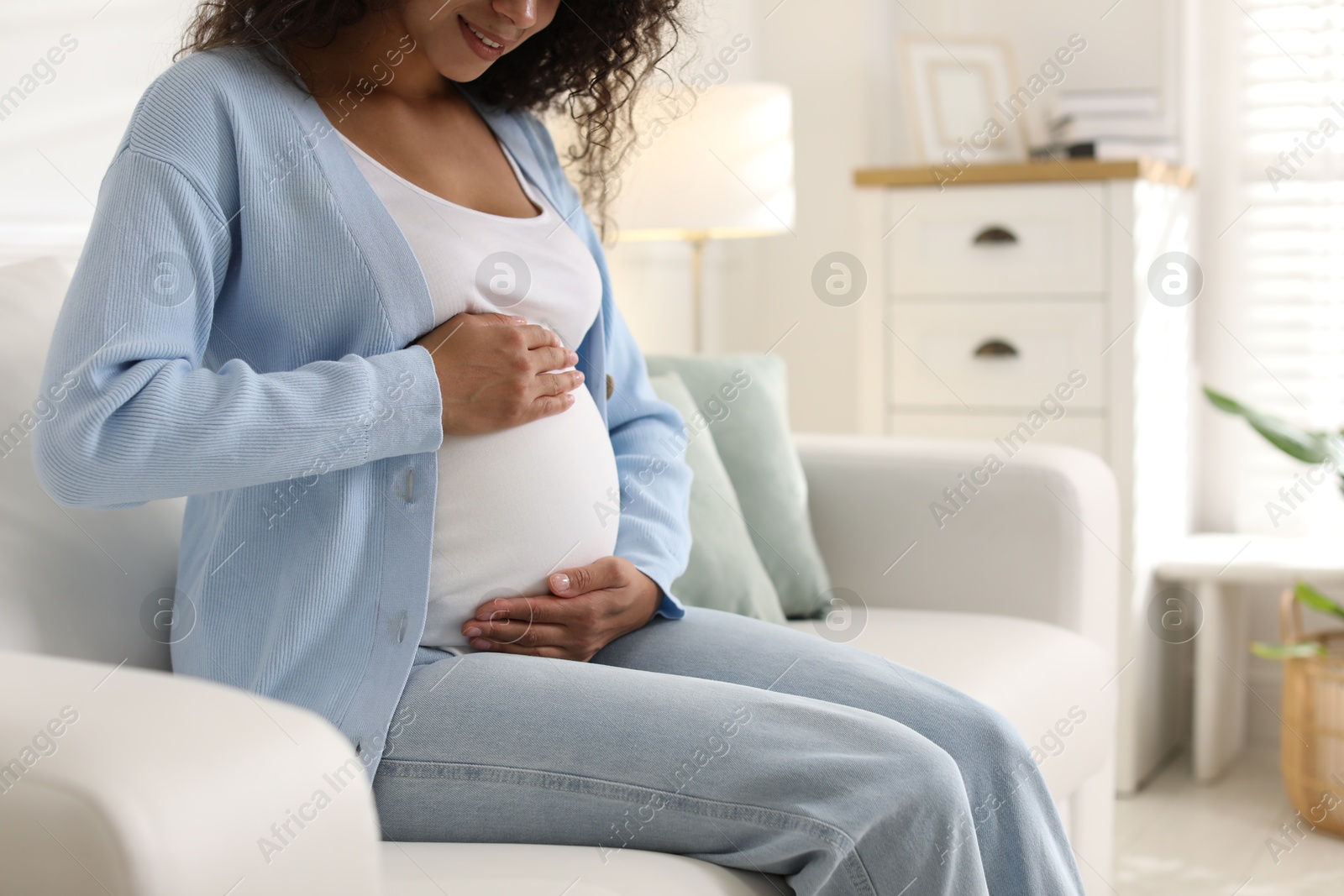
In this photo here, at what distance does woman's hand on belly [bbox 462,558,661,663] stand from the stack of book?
5.68 ft

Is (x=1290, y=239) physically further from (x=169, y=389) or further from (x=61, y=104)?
(x=169, y=389)

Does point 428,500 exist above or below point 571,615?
above

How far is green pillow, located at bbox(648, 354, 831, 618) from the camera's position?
1634 millimetres

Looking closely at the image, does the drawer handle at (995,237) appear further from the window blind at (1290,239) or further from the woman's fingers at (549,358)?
the woman's fingers at (549,358)

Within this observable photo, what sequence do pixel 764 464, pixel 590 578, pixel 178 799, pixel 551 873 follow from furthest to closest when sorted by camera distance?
pixel 764 464 < pixel 590 578 < pixel 551 873 < pixel 178 799

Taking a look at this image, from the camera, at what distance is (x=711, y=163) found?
6.59ft

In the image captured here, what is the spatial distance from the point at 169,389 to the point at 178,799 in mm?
349

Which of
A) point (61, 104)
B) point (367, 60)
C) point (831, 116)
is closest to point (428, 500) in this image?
point (367, 60)

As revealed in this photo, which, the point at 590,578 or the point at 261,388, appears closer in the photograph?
the point at 261,388

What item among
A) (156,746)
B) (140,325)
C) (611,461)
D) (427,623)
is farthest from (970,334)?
(156,746)

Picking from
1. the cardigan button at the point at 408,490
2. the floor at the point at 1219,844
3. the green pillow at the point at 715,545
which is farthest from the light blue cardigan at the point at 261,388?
the floor at the point at 1219,844

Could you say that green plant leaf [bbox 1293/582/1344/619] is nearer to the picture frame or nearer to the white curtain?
the picture frame

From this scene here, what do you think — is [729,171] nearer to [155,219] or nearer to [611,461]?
[611,461]

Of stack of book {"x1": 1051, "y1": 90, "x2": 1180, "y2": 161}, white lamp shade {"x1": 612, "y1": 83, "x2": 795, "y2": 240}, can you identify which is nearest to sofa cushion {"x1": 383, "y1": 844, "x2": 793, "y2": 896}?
white lamp shade {"x1": 612, "y1": 83, "x2": 795, "y2": 240}
